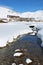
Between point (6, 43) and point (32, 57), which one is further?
point (6, 43)

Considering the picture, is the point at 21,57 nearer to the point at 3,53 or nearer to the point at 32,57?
the point at 32,57

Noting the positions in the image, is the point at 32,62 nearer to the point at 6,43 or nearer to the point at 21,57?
the point at 21,57

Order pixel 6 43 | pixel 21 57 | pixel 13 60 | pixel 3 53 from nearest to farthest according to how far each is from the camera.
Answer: pixel 13 60, pixel 21 57, pixel 3 53, pixel 6 43

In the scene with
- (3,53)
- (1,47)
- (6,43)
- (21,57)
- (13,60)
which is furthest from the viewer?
(6,43)

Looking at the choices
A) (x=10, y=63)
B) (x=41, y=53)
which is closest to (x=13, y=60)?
(x=10, y=63)

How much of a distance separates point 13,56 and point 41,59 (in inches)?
77.8

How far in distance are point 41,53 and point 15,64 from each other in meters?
3.13

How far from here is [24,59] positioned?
36.2ft

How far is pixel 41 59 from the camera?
11.0 m

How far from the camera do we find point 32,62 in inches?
411

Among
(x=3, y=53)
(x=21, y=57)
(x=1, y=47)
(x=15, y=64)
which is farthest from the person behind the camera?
(x=1, y=47)

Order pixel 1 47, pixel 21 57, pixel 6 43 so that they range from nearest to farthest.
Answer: pixel 21 57 < pixel 1 47 < pixel 6 43

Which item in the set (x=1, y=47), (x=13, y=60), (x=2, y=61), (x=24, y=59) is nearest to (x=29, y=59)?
(x=24, y=59)

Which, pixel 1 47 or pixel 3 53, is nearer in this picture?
pixel 3 53
